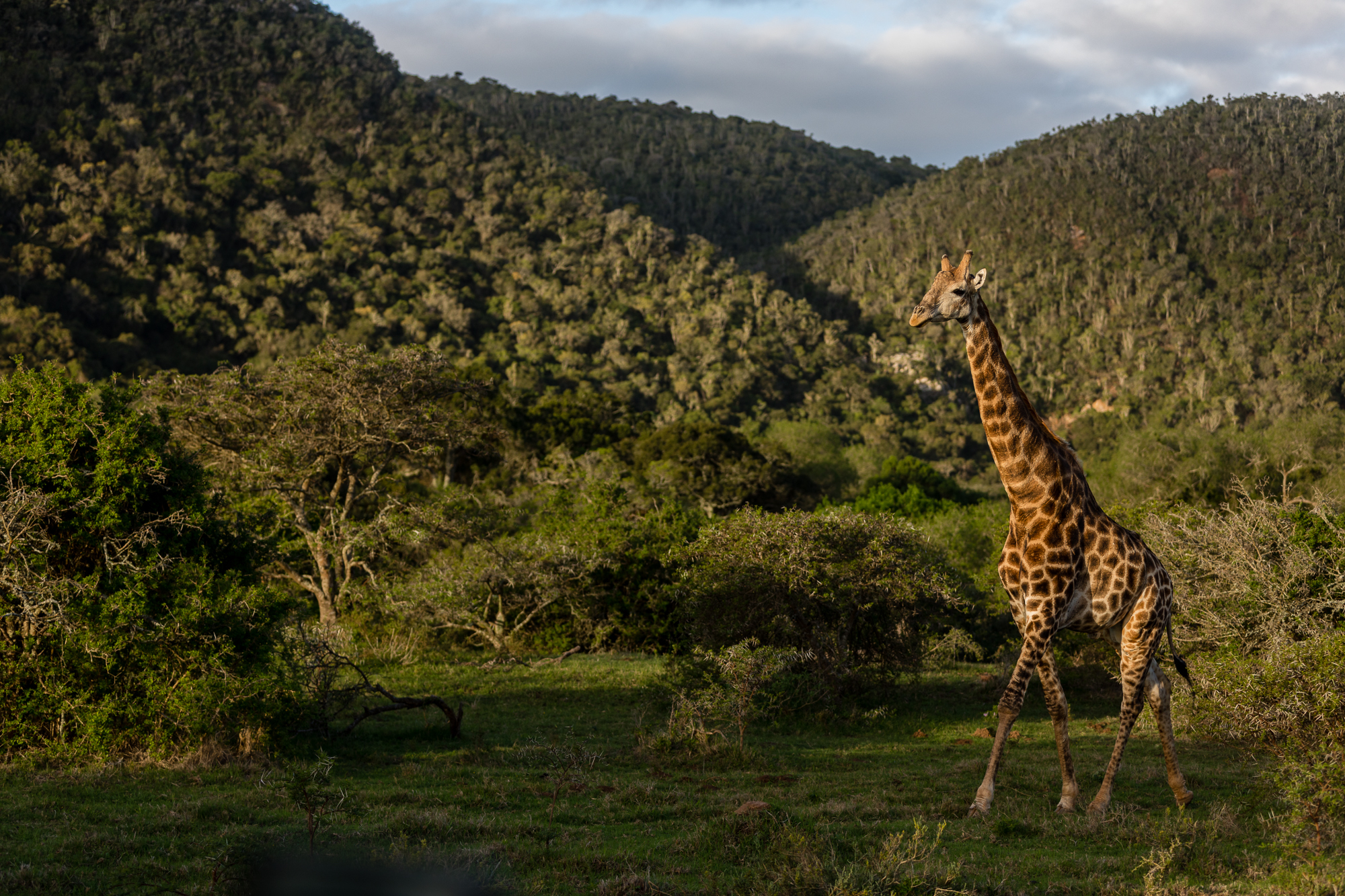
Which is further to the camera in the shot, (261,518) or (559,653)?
(559,653)

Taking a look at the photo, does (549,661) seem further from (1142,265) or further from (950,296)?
(1142,265)

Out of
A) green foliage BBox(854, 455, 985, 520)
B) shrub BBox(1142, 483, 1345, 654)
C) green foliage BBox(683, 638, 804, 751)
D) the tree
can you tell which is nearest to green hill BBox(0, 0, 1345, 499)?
green foliage BBox(854, 455, 985, 520)

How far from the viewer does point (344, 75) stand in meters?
101

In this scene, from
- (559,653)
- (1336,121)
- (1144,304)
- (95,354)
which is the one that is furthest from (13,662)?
(1336,121)

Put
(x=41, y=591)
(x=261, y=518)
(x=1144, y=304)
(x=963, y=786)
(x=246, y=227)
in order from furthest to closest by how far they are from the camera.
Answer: (x=1144, y=304)
(x=246, y=227)
(x=261, y=518)
(x=963, y=786)
(x=41, y=591)

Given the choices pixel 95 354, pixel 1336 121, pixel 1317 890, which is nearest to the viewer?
pixel 1317 890

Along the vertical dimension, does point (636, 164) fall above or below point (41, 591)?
above

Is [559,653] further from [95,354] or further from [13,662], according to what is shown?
[95,354]

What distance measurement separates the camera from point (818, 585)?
14.8 meters

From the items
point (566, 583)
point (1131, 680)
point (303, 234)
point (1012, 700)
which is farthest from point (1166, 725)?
point (303, 234)

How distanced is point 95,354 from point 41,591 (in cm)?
5393

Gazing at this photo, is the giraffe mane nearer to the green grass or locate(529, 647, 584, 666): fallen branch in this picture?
the green grass

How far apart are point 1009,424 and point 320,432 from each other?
15.5 meters

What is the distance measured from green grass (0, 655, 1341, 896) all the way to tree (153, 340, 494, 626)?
7.34 meters
